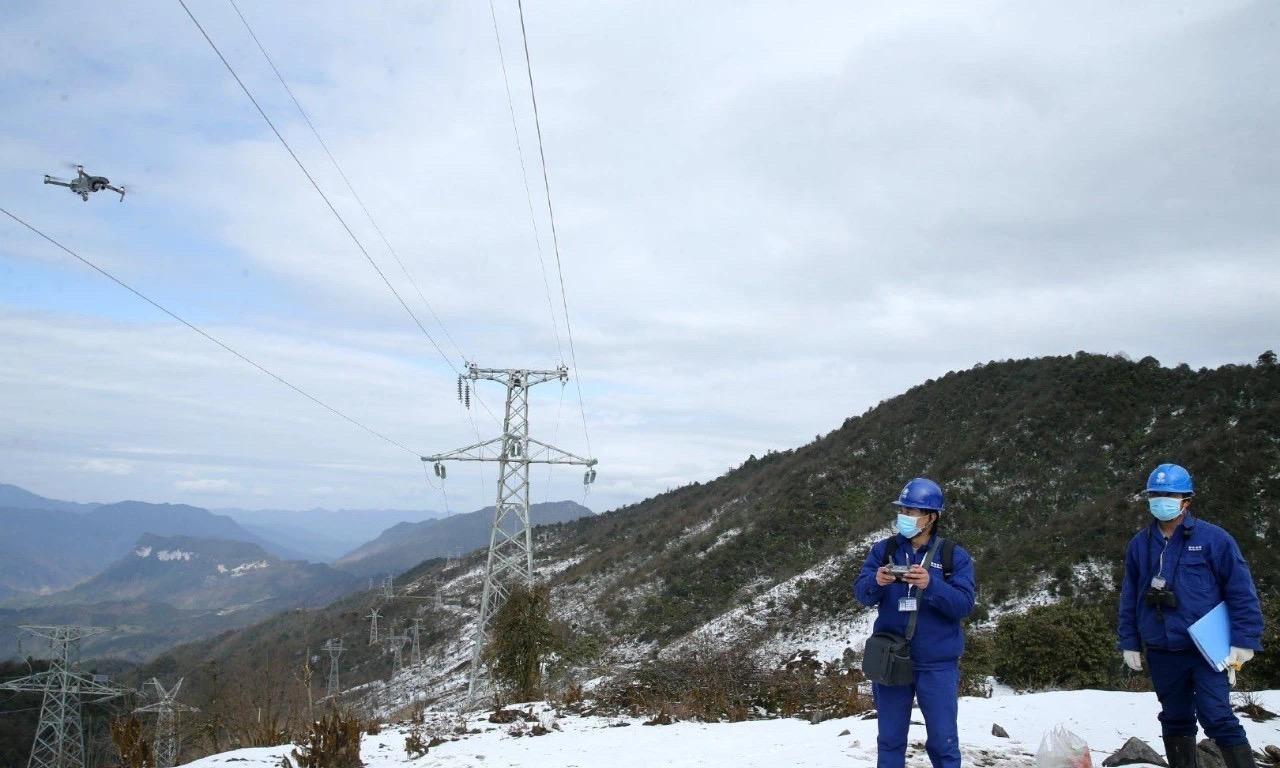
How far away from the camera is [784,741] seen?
7.82 m

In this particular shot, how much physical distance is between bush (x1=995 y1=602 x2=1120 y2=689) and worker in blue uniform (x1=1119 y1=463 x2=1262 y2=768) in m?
7.68

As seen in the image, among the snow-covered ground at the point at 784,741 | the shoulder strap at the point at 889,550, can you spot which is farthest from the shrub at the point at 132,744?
the shoulder strap at the point at 889,550

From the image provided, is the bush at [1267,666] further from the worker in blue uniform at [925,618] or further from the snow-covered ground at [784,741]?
the worker in blue uniform at [925,618]

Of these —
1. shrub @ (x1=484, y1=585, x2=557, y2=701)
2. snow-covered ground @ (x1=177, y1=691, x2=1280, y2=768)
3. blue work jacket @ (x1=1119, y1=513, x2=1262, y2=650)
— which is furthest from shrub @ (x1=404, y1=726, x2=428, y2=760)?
blue work jacket @ (x1=1119, y1=513, x2=1262, y2=650)

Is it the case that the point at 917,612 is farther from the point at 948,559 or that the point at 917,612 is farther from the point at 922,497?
the point at 922,497

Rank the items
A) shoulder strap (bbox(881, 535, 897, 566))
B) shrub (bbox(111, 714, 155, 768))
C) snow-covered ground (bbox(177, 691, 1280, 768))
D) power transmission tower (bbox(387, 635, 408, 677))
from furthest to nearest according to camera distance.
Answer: power transmission tower (bbox(387, 635, 408, 677)) < shrub (bbox(111, 714, 155, 768)) < snow-covered ground (bbox(177, 691, 1280, 768)) < shoulder strap (bbox(881, 535, 897, 566))

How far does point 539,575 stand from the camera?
48.4m

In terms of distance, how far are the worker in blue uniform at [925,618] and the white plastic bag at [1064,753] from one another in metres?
1.43

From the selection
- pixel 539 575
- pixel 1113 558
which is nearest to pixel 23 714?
pixel 539 575

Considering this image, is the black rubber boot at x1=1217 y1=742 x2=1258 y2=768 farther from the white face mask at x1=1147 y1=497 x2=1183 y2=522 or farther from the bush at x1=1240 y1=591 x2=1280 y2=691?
the bush at x1=1240 y1=591 x2=1280 y2=691

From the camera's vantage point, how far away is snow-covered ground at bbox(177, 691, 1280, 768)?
6.79m

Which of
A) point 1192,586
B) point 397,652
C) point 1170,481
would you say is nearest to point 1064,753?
point 1192,586

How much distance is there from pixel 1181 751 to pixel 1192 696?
369mm

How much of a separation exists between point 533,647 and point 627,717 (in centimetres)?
424
